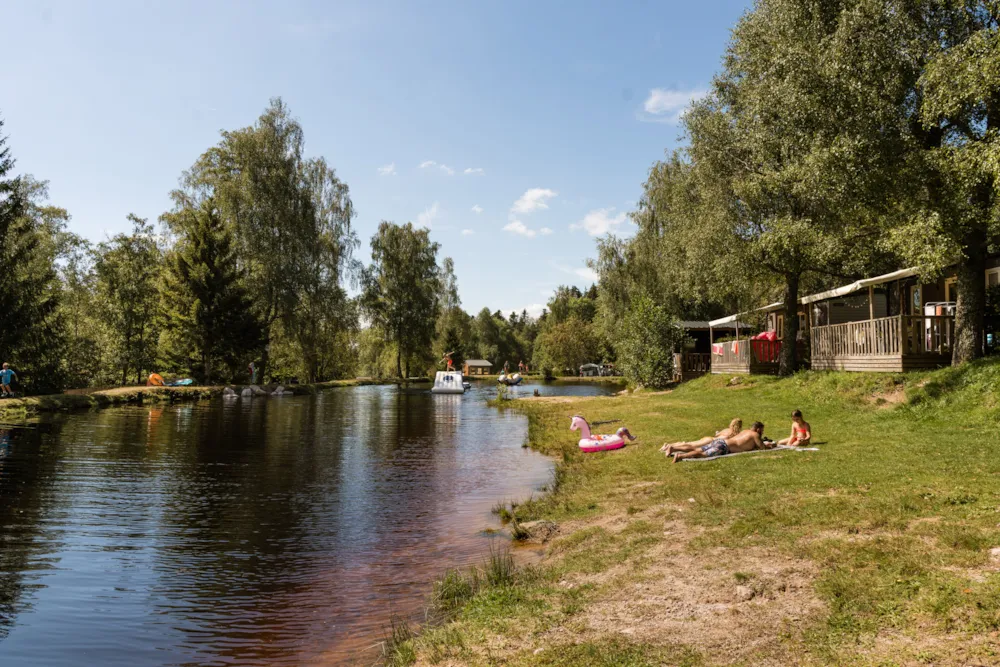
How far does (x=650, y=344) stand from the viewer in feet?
131

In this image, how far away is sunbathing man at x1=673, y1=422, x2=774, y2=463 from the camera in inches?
529

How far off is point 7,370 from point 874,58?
37.7 metres

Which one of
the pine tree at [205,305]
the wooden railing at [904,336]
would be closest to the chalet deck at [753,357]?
the wooden railing at [904,336]

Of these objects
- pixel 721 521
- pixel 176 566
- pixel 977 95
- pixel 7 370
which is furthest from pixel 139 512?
pixel 7 370

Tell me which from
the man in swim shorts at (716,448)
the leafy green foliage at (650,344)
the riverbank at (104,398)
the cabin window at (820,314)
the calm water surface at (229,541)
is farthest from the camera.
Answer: the leafy green foliage at (650,344)

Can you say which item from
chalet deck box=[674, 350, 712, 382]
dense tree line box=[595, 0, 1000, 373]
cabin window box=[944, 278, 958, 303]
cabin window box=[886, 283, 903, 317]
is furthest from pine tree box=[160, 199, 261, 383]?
cabin window box=[944, 278, 958, 303]

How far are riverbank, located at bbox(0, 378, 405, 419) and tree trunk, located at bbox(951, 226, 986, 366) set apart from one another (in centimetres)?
3586

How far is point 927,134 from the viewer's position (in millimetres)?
19531

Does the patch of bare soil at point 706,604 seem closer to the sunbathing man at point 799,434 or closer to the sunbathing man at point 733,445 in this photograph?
the sunbathing man at point 733,445

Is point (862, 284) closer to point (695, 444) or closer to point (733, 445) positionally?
point (733, 445)

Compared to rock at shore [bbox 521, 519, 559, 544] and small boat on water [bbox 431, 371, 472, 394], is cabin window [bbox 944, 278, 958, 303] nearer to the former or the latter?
rock at shore [bbox 521, 519, 559, 544]

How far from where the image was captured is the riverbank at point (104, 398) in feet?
97.2

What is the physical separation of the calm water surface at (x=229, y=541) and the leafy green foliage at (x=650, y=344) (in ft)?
67.0

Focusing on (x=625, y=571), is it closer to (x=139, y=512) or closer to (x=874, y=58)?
(x=139, y=512)
